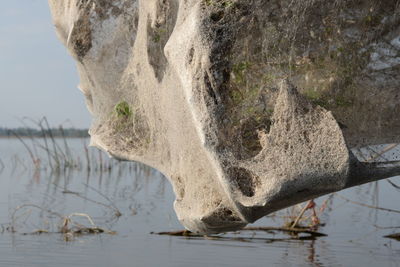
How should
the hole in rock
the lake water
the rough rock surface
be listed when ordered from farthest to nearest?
the lake water, the hole in rock, the rough rock surface

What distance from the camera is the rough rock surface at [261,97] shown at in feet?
14.0

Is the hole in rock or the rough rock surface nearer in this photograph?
the rough rock surface

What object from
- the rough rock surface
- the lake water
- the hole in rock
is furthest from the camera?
the lake water

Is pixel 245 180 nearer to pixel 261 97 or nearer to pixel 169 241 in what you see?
pixel 261 97

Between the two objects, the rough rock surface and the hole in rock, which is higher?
the rough rock surface

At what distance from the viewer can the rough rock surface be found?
4.27m

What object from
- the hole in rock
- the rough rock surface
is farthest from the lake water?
the hole in rock

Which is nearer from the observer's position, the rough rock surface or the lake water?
the rough rock surface

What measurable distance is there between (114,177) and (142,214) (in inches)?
346

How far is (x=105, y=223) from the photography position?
11.7m

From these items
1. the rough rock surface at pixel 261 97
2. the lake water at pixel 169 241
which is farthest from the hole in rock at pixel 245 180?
the lake water at pixel 169 241

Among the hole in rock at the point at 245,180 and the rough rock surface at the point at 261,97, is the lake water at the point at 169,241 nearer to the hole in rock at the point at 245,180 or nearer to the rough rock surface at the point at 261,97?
the rough rock surface at the point at 261,97

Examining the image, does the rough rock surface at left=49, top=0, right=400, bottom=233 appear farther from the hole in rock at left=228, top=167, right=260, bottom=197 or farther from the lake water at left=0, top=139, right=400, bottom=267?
the lake water at left=0, top=139, right=400, bottom=267

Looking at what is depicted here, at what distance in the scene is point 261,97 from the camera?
182 inches
